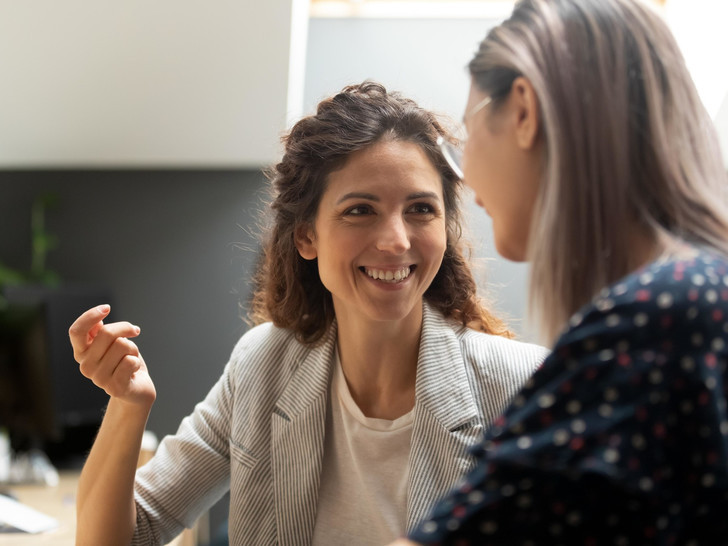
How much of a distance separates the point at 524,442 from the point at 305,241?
0.99 m

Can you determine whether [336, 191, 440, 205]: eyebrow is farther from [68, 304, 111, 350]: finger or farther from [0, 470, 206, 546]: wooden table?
[0, 470, 206, 546]: wooden table

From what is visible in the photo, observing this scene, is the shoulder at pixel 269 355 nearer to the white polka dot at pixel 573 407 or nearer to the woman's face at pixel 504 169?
the woman's face at pixel 504 169

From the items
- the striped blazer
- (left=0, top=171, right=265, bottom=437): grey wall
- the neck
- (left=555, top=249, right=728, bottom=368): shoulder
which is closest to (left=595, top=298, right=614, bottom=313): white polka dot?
(left=555, top=249, right=728, bottom=368): shoulder

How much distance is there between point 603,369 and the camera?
2.08 feet

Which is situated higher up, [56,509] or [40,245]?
[40,245]

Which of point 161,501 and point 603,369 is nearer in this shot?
point 603,369

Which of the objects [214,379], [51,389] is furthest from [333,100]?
[214,379]

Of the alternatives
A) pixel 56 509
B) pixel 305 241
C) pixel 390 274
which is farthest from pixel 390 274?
pixel 56 509

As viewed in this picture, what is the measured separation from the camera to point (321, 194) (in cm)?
150

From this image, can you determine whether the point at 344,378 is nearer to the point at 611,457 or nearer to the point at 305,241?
the point at 305,241

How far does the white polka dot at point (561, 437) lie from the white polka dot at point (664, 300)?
0.13m

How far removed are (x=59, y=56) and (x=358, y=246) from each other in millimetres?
1653

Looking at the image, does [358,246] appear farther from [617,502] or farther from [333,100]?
[617,502]

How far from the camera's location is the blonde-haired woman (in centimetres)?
62
